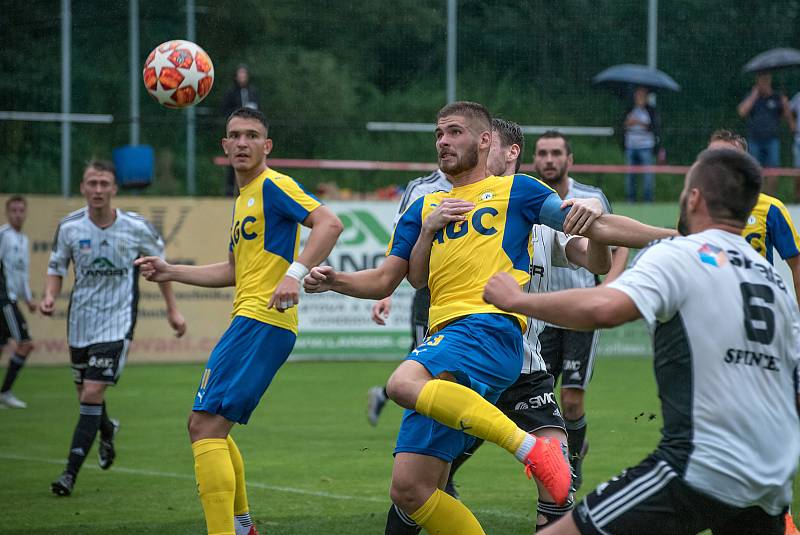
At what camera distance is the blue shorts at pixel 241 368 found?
258 inches

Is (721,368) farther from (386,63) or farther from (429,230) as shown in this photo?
(386,63)

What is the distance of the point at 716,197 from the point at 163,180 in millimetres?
15978

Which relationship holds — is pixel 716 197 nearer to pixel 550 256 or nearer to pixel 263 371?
pixel 550 256

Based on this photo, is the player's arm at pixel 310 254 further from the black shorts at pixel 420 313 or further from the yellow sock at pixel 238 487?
the black shorts at pixel 420 313

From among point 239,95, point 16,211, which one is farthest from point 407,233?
point 239,95

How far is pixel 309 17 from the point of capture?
2084cm

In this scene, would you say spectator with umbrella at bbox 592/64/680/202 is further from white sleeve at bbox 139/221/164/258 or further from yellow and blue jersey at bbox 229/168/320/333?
yellow and blue jersey at bbox 229/168/320/333

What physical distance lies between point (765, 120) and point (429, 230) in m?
15.6

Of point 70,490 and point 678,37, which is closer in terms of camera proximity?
point 70,490

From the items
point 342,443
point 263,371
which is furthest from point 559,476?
point 342,443

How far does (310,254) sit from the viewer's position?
21.5 ft

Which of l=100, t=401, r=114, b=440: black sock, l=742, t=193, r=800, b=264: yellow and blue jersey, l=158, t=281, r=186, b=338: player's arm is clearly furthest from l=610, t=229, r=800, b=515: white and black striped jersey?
l=100, t=401, r=114, b=440: black sock

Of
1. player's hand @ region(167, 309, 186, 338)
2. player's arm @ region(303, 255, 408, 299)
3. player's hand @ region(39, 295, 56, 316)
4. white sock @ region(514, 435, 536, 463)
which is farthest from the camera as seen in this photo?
player's hand @ region(39, 295, 56, 316)

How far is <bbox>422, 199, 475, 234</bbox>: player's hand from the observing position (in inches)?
221
